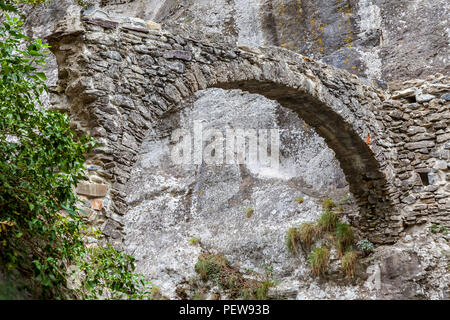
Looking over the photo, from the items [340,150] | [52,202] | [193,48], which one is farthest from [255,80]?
[52,202]

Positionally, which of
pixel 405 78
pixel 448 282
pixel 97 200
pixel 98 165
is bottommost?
pixel 448 282

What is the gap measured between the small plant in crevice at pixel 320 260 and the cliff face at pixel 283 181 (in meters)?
0.12

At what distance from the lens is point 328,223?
7.22 m

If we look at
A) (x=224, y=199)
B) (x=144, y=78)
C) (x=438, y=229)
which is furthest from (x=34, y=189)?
(x=224, y=199)

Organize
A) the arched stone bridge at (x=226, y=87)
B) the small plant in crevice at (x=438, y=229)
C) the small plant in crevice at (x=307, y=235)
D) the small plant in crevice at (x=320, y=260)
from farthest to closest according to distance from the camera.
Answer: the small plant in crevice at (x=307, y=235) < the small plant in crevice at (x=320, y=260) < the small plant in crevice at (x=438, y=229) < the arched stone bridge at (x=226, y=87)

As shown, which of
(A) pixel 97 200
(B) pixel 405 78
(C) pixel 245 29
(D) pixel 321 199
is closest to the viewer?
(A) pixel 97 200

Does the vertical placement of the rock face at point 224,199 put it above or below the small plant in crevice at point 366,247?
above

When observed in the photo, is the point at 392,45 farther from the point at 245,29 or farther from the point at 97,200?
the point at 97,200

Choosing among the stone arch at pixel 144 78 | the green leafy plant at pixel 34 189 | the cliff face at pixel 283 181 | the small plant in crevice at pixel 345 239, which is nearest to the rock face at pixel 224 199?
the cliff face at pixel 283 181

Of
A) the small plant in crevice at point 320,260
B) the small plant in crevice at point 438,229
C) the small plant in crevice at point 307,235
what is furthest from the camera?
the small plant in crevice at point 307,235

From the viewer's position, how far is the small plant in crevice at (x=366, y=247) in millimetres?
6758

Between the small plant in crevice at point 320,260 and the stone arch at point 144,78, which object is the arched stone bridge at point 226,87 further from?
the small plant in crevice at point 320,260

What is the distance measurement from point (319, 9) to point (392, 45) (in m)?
1.83

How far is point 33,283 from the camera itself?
2.80 m
